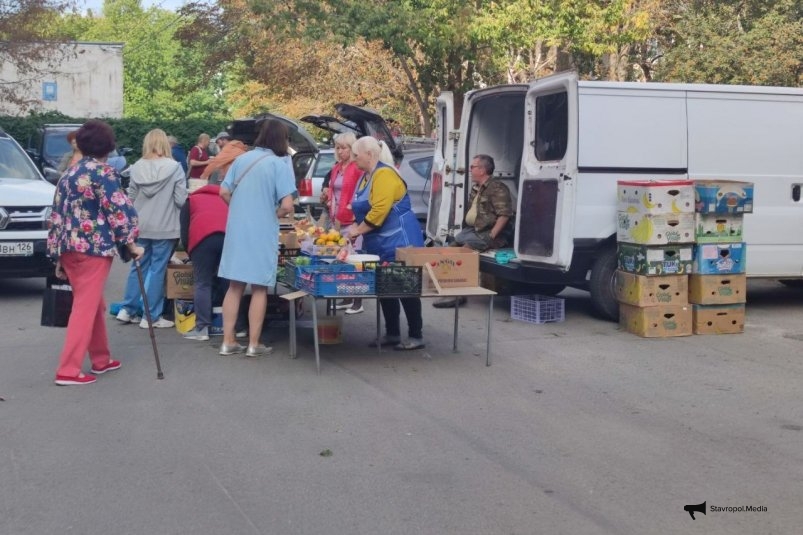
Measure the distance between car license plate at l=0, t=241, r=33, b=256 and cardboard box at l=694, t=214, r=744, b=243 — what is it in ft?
23.0

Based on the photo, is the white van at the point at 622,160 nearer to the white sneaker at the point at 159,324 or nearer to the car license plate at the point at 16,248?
the white sneaker at the point at 159,324

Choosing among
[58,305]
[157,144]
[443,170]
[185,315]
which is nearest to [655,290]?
[443,170]

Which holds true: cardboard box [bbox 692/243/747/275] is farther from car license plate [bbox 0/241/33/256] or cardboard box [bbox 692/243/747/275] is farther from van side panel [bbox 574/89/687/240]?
car license plate [bbox 0/241/33/256]

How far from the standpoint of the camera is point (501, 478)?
19.2 ft

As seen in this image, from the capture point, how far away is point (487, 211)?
11.6 metres

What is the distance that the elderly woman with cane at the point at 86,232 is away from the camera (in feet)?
25.9

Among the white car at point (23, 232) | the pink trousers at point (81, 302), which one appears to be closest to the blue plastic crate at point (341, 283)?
the pink trousers at point (81, 302)

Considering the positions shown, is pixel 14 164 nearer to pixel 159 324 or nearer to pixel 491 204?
pixel 159 324

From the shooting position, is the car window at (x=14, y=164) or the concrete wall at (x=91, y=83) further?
the concrete wall at (x=91, y=83)

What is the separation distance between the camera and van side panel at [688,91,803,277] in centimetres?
1074

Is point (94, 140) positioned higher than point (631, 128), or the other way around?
point (631, 128)

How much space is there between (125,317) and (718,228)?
5.84 metres

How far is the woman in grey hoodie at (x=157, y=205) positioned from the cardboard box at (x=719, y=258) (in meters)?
4.92

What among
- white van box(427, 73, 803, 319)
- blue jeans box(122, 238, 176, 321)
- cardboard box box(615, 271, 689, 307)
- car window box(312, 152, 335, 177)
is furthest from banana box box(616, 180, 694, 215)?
car window box(312, 152, 335, 177)
